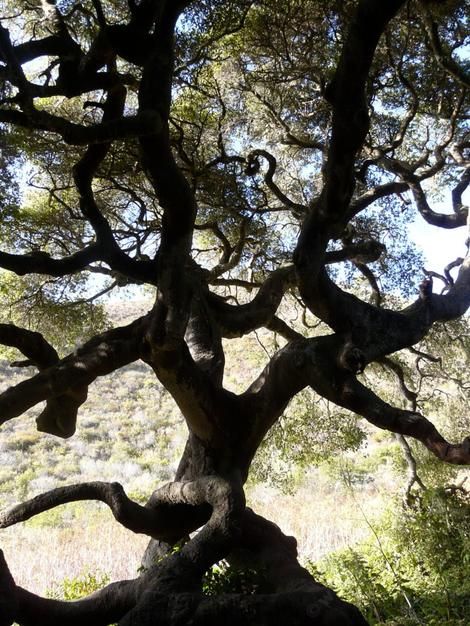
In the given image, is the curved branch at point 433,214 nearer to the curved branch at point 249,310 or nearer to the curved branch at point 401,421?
the curved branch at point 249,310

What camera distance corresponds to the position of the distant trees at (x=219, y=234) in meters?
4.20

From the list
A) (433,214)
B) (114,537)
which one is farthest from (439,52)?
(114,537)

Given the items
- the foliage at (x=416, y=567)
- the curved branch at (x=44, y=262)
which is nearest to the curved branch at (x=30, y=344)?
the curved branch at (x=44, y=262)

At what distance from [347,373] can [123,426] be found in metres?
22.9

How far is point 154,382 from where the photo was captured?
32281 millimetres

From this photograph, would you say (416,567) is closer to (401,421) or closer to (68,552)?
(401,421)

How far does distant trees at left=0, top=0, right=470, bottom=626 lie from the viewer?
420cm

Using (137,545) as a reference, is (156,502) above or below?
below

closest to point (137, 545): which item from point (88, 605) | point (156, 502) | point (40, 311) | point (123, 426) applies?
point (40, 311)

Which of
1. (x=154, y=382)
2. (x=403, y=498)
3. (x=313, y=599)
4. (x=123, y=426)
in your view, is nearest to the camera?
(x=313, y=599)

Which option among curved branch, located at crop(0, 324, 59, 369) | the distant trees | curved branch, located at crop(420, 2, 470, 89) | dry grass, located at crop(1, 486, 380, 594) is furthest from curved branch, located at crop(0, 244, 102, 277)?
dry grass, located at crop(1, 486, 380, 594)

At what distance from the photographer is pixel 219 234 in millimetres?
8297

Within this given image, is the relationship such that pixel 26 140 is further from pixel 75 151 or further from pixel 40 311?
pixel 40 311

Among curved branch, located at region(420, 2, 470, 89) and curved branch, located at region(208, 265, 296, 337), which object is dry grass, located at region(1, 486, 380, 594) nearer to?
curved branch, located at region(208, 265, 296, 337)
